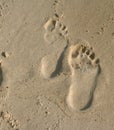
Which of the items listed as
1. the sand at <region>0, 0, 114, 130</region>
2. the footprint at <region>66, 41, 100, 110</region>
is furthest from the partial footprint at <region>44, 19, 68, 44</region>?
the footprint at <region>66, 41, 100, 110</region>

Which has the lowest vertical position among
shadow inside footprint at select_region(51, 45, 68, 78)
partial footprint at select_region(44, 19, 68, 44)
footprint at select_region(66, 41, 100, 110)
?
footprint at select_region(66, 41, 100, 110)

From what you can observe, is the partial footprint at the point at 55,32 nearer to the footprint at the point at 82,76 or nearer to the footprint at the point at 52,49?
the footprint at the point at 52,49

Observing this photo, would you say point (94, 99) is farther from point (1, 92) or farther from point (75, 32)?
point (1, 92)

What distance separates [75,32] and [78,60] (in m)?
0.19

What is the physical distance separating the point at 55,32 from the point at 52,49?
12 centimetres

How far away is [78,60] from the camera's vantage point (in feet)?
7.50

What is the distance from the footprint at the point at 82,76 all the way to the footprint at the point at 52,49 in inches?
2.6

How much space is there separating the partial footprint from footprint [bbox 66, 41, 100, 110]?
0.11 meters

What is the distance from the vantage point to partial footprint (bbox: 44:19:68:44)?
90.4 inches

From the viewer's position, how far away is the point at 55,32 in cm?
230

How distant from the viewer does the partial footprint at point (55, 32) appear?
2.29 meters

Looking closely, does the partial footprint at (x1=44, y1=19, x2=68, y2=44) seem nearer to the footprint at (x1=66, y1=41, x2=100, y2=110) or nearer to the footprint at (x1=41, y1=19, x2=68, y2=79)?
the footprint at (x1=41, y1=19, x2=68, y2=79)

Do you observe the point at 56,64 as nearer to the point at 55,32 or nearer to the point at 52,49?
the point at 52,49

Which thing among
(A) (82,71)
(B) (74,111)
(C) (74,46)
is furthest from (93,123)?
(C) (74,46)
